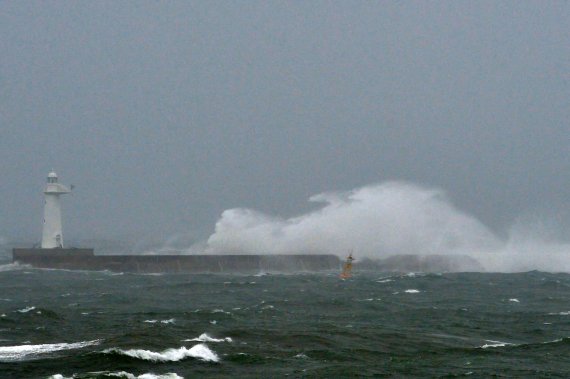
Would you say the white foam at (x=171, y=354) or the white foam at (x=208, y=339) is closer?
the white foam at (x=171, y=354)

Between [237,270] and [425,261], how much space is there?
55.1 ft

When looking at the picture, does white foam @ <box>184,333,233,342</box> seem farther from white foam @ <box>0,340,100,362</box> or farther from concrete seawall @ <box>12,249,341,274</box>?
concrete seawall @ <box>12,249,341,274</box>

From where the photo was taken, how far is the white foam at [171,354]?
2164cm

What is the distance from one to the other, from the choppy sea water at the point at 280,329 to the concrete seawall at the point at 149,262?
11.6 metres

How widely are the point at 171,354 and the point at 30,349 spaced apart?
448 centimetres

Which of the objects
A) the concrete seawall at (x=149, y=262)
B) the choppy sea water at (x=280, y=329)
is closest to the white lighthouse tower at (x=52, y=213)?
the concrete seawall at (x=149, y=262)

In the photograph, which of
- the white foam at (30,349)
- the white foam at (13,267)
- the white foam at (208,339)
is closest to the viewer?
the white foam at (30,349)

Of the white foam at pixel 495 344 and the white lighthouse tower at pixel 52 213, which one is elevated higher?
the white lighthouse tower at pixel 52 213

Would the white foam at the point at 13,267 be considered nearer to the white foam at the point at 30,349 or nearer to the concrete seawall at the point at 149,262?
the concrete seawall at the point at 149,262

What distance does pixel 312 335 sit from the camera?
84.9 ft

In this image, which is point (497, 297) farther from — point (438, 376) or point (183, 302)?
point (438, 376)

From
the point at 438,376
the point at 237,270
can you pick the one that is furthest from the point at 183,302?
the point at 237,270

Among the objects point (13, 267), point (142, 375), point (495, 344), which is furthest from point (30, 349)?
point (13, 267)

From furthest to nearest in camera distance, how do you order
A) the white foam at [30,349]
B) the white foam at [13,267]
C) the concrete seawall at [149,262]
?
1. the concrete seawall at [149,262]
2. the white foam at [13,267]
3. the white foam at [30,349]
